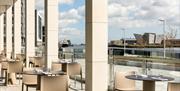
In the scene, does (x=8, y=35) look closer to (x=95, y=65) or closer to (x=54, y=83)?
(x=54, y=83)

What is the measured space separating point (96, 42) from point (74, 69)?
307cm

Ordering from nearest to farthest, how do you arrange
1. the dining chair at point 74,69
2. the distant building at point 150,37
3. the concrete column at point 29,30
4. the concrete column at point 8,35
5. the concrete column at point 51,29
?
the dining chair at point 74,69, the concrete column at point 51,29, the concrete column at point 29,30, the distant building at point 150,37, the concrete column at point 8,35

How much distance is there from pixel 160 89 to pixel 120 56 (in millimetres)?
1708

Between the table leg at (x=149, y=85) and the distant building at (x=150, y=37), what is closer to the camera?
the table leg at (x=149, y=85)

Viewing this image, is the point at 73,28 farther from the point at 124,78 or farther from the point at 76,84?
the point at 124,78

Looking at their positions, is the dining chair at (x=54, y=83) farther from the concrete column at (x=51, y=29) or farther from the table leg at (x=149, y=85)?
the concrete column at (x=51, y=29)

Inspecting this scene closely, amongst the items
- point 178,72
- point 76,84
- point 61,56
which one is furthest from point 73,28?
point 178,72

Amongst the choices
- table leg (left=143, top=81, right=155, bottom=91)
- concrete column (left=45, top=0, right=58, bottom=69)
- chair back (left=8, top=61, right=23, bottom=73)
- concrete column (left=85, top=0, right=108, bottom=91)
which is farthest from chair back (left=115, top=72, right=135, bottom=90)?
chair back (left=8, top=61, right=23, bottom=73)

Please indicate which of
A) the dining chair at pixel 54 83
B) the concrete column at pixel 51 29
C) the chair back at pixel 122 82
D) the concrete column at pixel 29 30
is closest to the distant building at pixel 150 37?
the concrete column at pixel 29 30

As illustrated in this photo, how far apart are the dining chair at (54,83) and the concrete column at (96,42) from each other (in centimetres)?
39

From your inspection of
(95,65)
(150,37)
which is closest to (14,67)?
(95,65)

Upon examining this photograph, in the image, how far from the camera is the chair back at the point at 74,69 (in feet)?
27.6

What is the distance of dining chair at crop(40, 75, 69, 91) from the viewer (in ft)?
18.5

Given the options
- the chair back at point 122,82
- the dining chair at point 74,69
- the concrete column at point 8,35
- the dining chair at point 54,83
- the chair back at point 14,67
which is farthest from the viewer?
→ the concrete column at point 8,35
